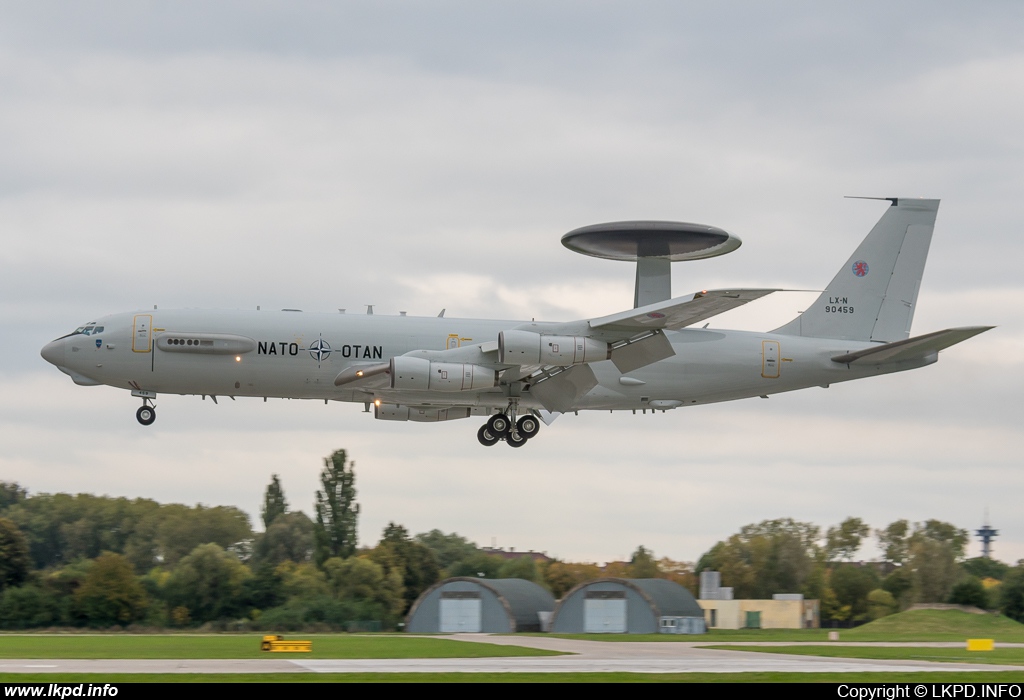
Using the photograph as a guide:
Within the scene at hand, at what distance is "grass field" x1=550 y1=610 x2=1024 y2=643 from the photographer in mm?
59094

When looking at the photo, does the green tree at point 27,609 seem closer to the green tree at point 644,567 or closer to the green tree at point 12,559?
the green tree at point 12,559

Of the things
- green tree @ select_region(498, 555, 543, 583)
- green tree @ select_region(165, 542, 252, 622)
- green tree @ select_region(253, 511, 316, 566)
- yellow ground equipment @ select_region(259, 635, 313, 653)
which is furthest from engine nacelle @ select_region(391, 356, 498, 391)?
green tree @ select_region(253, 511, 316, 566)

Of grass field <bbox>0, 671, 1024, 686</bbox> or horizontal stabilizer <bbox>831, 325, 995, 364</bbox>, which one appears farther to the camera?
horizontal stabilizer <bbox>831, 325, 995, 364</bbox>

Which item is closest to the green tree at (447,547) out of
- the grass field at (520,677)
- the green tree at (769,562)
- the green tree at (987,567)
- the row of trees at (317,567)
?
the row of trees at (317,567)

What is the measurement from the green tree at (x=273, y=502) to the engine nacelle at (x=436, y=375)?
75.4 metres

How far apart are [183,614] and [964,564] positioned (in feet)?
204

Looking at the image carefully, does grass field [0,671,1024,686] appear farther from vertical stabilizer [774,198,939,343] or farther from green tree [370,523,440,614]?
green tree [370,523,440,614]

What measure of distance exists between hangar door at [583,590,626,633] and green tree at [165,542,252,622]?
80.8ft

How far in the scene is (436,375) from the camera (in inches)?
1667

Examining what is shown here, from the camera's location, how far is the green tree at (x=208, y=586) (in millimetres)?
81062

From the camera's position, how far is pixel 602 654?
45.1m

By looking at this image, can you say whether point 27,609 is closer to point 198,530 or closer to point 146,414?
point 198,530
